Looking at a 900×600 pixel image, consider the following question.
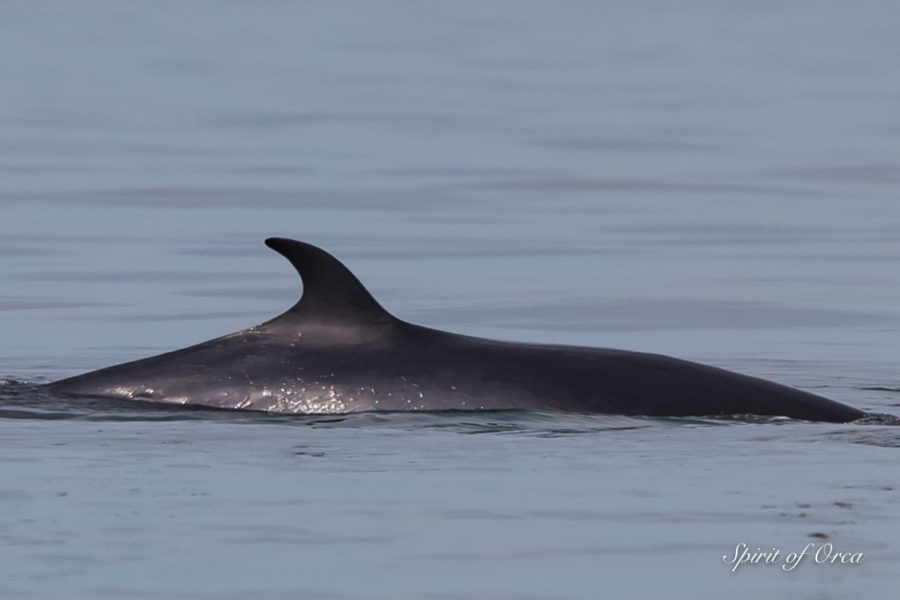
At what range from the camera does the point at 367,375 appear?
43.0 feet

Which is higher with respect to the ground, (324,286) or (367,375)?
(324,286)

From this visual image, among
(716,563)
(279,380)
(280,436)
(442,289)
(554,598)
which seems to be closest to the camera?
(554,598)

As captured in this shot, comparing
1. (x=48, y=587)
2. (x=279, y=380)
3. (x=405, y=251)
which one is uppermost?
(x=405, y=251)

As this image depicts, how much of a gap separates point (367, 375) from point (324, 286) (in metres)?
0.54

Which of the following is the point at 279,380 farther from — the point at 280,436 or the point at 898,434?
the point at 898,434

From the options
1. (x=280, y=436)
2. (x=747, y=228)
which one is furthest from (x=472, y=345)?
(x=747, y=228)

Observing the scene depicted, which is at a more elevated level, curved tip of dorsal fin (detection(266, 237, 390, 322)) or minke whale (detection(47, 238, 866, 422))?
curved tip of dorsal fin (detection(266, 237, 390, 322))

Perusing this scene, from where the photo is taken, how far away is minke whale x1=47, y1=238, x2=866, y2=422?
42.8ft

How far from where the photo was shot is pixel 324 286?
1314 centimetres

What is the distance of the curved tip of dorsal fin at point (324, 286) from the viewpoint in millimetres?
13094

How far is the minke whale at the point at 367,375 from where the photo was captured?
13031mm

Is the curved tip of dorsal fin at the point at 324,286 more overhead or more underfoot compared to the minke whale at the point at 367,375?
more overhead

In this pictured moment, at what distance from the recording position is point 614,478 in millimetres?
10992

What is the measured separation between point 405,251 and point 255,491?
1769cm
